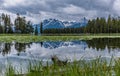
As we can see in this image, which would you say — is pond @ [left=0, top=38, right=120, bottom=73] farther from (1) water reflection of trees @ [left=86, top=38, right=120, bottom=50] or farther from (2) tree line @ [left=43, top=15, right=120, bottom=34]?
(2) tree line @ [left=43, top=15, right=120, bottom=34]

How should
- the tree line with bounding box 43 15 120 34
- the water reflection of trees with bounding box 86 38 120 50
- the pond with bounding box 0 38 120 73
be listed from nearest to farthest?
the pond with bounding box 0 38 120 73, the water reflection of trees with bounding box 86 38 120 50, the tree line with bounding box 43 15 120 34

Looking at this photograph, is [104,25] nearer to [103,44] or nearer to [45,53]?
[103,44]

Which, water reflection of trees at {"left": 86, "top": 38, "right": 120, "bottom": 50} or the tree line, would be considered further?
Answer: the tree line

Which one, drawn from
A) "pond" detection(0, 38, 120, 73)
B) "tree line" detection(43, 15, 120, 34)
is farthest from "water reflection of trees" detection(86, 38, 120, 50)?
"tree line" detection(43, 15, 120, 34)

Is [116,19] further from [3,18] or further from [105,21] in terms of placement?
[3,18]

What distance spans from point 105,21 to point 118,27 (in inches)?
414

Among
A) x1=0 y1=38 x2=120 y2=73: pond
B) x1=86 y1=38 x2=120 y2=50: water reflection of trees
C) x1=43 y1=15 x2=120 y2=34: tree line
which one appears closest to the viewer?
x1=0 y1=38 x2=120 y2=73: pond

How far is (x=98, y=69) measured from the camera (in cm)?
972

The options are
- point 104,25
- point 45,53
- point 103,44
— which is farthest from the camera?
point 104,25

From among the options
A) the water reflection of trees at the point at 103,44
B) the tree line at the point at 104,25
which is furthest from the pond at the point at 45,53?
the tree line at the point at 104,25

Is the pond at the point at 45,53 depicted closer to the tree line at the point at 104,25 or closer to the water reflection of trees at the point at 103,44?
the water reflection of trees at the point at 103,44

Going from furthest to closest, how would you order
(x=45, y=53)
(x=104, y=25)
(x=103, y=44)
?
(x=104, y=25)
(x=103, y=44)
(x=45, y=53)

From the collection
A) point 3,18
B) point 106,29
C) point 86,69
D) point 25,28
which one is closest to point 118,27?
point 106,29

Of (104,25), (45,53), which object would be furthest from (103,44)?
(104,25)
